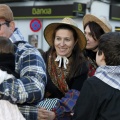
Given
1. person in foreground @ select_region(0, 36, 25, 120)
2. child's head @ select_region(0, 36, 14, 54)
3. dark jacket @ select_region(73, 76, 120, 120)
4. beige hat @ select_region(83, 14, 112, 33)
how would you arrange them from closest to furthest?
person in foreground @ select_region(0, 36, 25, 120) < child's head @ select_region(0, 36, 14, 54) < dark jacket @ select_region(73, 76, 120, 120) < beige hat @ select_region(83, 14, 112, 33)

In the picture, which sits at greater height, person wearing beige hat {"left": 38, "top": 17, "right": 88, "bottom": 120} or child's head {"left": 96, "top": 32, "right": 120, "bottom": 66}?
child's head {"left": 96, "top": 32, "right": 120, "bottom": 66}

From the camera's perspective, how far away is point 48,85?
3365 millimetres

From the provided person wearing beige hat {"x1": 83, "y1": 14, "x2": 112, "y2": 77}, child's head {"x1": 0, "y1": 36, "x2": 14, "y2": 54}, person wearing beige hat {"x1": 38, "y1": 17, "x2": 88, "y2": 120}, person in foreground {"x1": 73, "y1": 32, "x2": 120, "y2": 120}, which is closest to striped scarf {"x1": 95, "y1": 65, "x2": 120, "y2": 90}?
person in foreground {"x1": 73, "y1": 32, "x2": 120, "y2": 120}

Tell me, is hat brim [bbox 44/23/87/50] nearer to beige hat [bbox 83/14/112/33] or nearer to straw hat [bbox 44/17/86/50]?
straw hat [bbox 44/17/86/50]

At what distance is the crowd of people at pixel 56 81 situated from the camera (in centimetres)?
236

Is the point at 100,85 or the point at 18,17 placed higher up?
the point at 100,85

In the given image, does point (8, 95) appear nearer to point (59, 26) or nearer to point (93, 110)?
point (93, 110)

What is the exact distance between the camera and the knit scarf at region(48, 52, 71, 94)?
333 centimetres

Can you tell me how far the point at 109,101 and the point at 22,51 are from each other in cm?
69

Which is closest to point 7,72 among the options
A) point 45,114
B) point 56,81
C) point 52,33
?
point 45,114

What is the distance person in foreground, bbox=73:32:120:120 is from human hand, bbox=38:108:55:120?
201mm

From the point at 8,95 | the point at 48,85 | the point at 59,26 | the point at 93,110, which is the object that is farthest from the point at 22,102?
the point at 59,26

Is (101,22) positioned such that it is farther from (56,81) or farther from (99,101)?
(99,101)

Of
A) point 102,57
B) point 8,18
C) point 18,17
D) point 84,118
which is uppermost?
point 8,18
